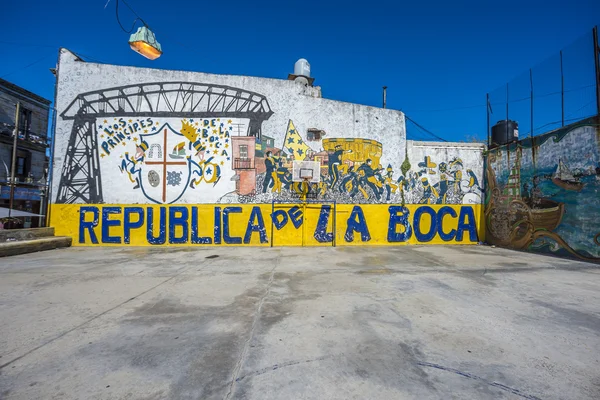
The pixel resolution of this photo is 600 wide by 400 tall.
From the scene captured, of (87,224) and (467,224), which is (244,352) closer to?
(87,224)

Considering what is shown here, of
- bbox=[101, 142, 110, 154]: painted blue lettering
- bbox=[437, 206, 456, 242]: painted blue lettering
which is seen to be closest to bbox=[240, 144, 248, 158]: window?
bbox=[101, 142, 110, 154]: painted blue lettering

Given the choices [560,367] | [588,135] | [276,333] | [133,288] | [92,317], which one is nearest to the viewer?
[560,367]

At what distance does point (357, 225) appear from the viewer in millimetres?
11461

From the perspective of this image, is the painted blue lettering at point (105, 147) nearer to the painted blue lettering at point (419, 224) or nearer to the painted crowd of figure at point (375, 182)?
the painted crowd of figure at point (375, 182)

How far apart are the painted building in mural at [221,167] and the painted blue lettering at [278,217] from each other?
42mm

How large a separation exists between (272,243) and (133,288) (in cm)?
644

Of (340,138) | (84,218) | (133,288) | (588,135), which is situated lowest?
(133,288)

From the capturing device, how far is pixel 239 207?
36.2ft

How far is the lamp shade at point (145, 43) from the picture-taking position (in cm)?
802

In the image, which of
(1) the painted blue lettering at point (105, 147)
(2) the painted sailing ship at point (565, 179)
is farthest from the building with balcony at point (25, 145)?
(2) the painted sailing ship at point (565, 179)

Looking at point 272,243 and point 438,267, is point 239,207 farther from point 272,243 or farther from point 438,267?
point 438,267

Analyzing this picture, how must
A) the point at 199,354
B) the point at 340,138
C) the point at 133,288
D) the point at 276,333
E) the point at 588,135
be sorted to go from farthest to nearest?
the point at 340,138 < the point at 588,135 < the point at 133,288 < the point at 276,333 < the point at 199,354

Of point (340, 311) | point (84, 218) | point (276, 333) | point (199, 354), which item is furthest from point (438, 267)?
point (84, 218)

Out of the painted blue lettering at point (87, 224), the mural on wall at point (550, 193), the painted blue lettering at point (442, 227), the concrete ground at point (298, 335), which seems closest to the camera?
the concrete ground at point (298, 335)
